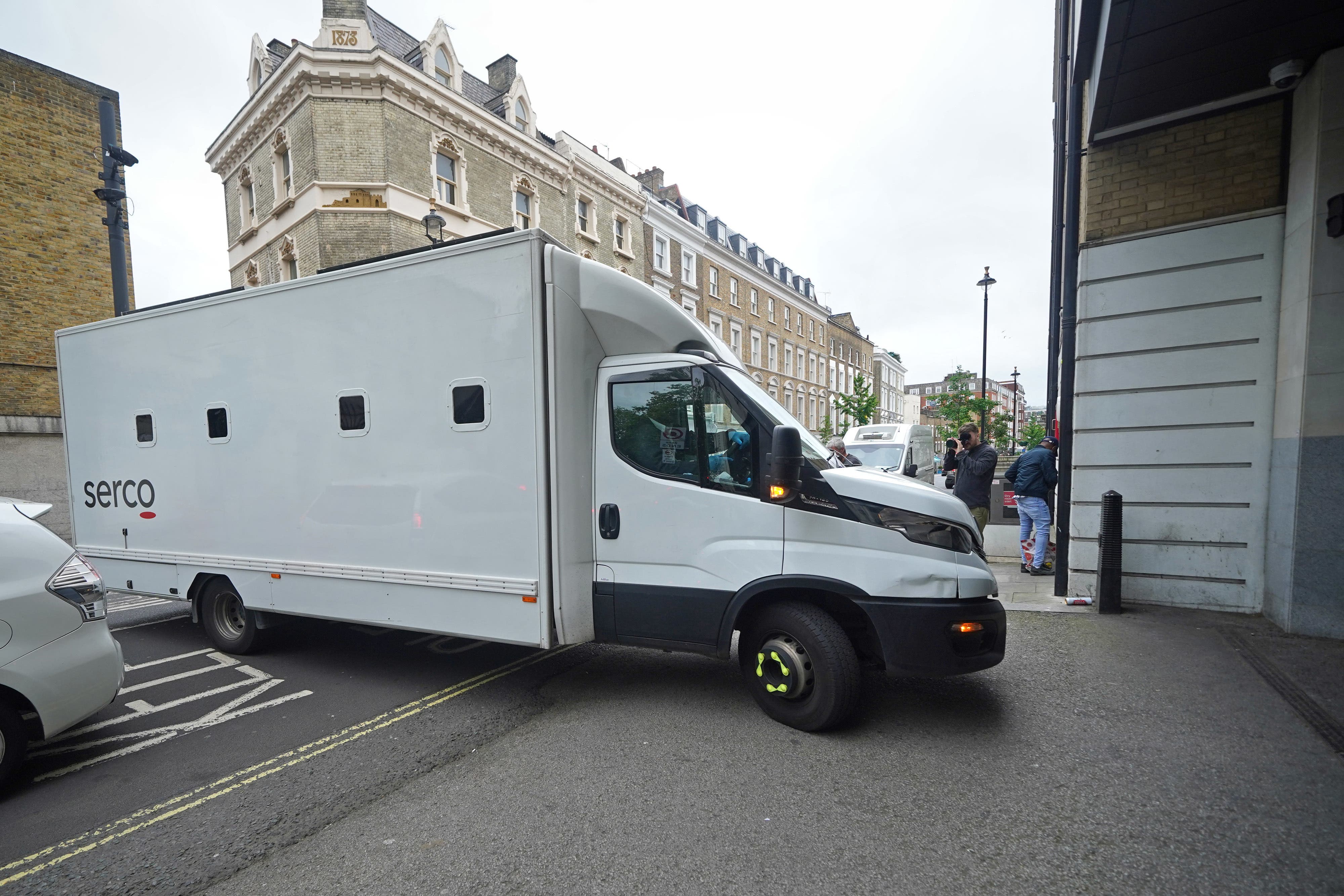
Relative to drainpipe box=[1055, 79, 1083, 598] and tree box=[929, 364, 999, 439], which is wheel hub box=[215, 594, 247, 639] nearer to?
drainpipe box=[1055, 79, 1083, 598]

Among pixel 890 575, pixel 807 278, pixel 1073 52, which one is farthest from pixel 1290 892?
pixel 807 278

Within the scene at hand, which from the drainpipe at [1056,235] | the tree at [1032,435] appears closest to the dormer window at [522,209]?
the drainpipe at [1056,235]

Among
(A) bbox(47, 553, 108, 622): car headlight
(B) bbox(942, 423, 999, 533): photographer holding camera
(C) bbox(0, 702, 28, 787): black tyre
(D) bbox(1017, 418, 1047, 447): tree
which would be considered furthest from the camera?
(D) bbox(1017, 418, 1047, 447): tree

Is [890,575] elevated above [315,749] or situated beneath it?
elevated above

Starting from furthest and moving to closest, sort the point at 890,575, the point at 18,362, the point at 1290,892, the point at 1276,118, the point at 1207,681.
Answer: the point at 18,362 < the point at 1276,118 < the point at 1207,681 < the point at 890,575 < the point at 1290,892

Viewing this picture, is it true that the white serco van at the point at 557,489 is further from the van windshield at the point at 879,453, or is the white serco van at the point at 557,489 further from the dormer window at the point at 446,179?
the dormer window at the point at 446,179

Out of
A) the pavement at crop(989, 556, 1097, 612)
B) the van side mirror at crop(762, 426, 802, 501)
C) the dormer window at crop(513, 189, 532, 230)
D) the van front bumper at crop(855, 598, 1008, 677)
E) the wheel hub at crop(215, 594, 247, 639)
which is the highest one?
the dormer window at crop(513, 189, 532, 230)

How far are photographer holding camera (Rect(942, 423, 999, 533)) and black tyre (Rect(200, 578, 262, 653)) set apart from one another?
830 centimetres

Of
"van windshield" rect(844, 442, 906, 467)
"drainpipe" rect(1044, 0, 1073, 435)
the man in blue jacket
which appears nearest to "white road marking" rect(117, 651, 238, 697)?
the man in blue jacket

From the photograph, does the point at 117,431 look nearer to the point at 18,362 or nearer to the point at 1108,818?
the point at 1108,818

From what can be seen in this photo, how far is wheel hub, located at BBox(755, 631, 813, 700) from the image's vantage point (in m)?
3.96

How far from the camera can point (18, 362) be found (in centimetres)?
1323

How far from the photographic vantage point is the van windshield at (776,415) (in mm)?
4094

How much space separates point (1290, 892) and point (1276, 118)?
7.07 metres
